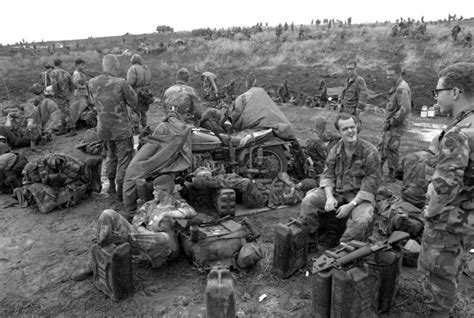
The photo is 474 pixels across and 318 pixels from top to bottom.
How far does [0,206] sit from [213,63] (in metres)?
19.1

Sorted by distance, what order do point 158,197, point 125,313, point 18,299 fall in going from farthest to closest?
point 158,197 < point 18,299 < point 125,313

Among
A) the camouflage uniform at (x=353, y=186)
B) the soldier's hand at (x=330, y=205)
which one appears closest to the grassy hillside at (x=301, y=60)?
the camouflage uniform at (x=353, y=186)

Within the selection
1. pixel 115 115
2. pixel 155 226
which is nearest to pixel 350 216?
pixel 155 226

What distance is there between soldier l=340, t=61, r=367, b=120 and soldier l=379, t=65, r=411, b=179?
4.86 ft

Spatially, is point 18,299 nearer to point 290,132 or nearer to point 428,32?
point 290,132

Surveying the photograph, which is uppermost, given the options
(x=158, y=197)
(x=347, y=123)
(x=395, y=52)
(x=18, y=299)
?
(x=395, y=52)

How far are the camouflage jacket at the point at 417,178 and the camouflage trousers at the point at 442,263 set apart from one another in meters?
1.30

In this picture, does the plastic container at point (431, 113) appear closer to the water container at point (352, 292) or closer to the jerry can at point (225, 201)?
the jerry can at point (225, 201)

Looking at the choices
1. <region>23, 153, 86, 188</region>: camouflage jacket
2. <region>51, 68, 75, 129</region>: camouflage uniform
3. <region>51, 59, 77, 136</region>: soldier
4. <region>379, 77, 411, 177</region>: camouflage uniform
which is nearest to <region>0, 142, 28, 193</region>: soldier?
<region>23, 153, 86, 188</region>: camouflage jacket

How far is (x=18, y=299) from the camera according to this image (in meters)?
3.99

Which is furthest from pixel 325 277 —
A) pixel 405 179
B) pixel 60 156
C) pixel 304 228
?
pixel 60 156

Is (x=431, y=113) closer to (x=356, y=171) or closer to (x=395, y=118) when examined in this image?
(x=395, y=118)

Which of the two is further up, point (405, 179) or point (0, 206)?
point (405, 179)

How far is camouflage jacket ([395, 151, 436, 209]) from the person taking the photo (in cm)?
451
